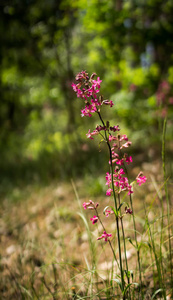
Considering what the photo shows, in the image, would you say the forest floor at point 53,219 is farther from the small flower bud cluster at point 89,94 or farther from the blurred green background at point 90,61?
the small flower bud cluster at point 89,94

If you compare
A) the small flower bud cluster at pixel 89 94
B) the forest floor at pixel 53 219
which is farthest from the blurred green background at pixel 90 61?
the small flower bud cluster at pixel 89 94

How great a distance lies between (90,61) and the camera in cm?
446

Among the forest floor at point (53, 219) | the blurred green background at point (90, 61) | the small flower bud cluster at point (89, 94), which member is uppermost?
the blurred green background at point (90, 61)

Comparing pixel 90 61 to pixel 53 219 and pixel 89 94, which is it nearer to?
pixel 53 219

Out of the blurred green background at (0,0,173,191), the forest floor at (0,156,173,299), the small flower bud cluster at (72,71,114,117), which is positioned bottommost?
the forest floor at (0,156,173,299)

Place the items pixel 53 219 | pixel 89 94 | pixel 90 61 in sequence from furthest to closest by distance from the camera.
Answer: pixel 90 61, pixel 53 219, pixel 89 94

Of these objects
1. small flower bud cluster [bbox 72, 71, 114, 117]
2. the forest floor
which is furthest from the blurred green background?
small flower bud cluster [bbox 72, 71, 114, 117]

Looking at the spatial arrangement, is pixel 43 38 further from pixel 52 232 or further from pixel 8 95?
pixel 52 232

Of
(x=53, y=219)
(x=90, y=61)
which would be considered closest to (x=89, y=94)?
(x=53, y=219)

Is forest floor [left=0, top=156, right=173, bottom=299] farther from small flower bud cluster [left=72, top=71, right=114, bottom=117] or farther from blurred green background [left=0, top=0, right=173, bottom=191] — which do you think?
small flower bud cluster [left=72, top=71, right=114, bottom=117]

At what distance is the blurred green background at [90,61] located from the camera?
322 cm

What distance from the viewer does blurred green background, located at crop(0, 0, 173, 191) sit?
10.6 ft

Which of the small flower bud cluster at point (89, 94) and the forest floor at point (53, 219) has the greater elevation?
the small flower bud cluster at point (89, 94)

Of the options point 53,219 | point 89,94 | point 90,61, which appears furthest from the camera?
point 90,61
